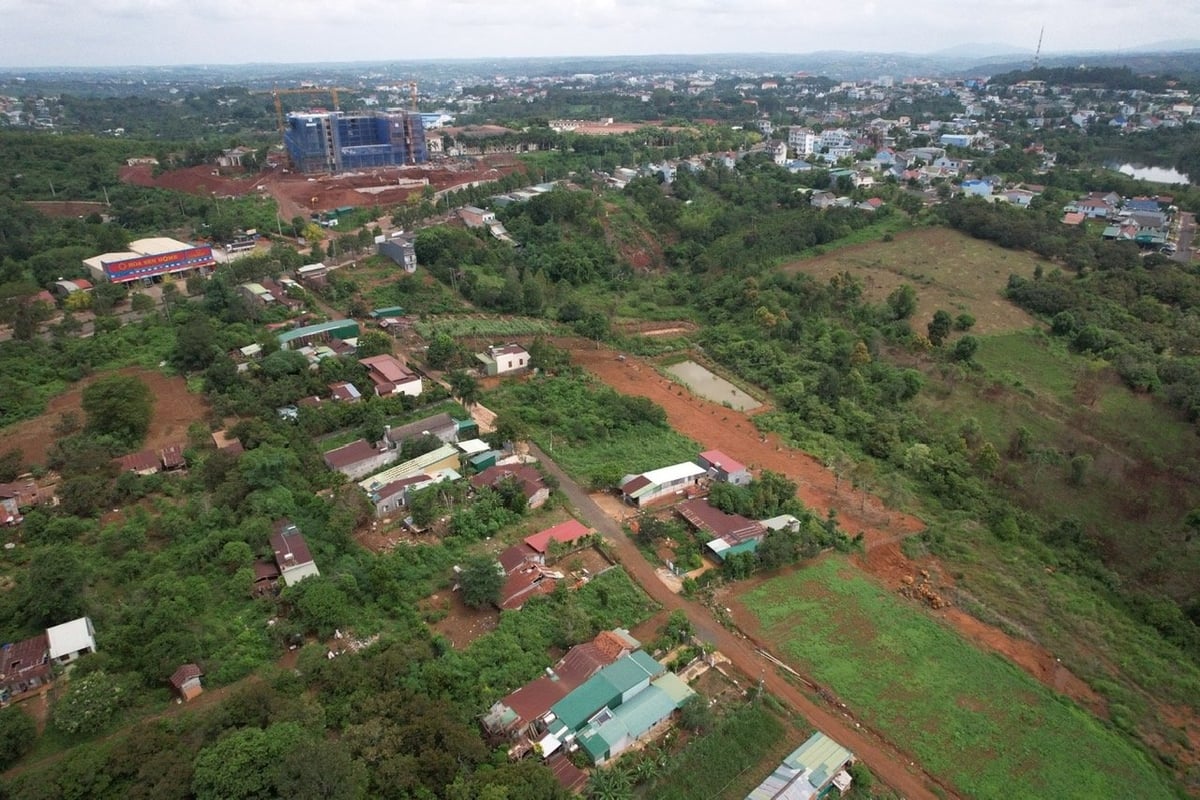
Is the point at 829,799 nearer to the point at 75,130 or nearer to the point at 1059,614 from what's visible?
the point at 1059,614

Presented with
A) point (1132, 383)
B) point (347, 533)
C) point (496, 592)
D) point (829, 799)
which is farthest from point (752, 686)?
point (1132, 383)

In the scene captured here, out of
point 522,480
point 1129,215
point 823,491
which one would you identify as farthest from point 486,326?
point 1129,215

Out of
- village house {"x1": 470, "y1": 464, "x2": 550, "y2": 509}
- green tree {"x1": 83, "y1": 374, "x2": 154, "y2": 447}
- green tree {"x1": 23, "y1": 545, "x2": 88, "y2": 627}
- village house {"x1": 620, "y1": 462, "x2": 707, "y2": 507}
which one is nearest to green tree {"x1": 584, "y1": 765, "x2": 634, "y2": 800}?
village house {"x1": 470, "y1": 464, "x2": 550, "y2": 509}

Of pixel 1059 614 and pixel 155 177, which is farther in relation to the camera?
pixel 155 177

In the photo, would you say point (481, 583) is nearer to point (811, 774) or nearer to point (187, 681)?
point (187, 681)

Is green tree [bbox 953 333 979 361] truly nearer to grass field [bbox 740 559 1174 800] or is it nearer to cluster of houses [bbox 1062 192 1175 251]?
grass field [bbox 740 559 1174 800]

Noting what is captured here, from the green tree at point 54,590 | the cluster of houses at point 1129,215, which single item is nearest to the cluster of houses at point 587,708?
the green tree at point 54,590
